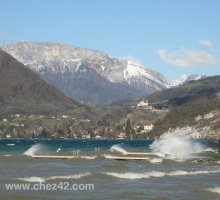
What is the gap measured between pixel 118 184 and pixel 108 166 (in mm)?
29711

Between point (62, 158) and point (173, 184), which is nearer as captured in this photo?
point (173, 184)

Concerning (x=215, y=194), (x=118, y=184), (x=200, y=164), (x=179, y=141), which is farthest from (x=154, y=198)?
(x=179, y=141)

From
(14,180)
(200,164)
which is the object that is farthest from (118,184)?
(200,164)

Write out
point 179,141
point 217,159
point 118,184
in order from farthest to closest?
point 179,141 → point 217,159 → point 118,184

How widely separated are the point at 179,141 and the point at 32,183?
98995 mm

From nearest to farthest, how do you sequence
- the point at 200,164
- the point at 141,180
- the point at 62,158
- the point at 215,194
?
the point at 215,194
the point at 141,180
the point at 200,164
the point at 62,158

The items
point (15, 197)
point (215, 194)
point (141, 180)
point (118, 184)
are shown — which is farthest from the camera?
point (141, 180)

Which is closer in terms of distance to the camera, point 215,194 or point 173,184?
point 215,194

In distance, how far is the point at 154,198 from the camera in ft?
164

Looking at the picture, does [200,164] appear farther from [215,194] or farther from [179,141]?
[179,141]

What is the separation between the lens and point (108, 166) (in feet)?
296

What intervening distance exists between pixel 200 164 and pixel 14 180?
4266cm

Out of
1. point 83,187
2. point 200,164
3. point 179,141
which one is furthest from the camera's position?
point 179,141

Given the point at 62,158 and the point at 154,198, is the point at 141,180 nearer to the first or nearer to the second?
the point at 154,198
